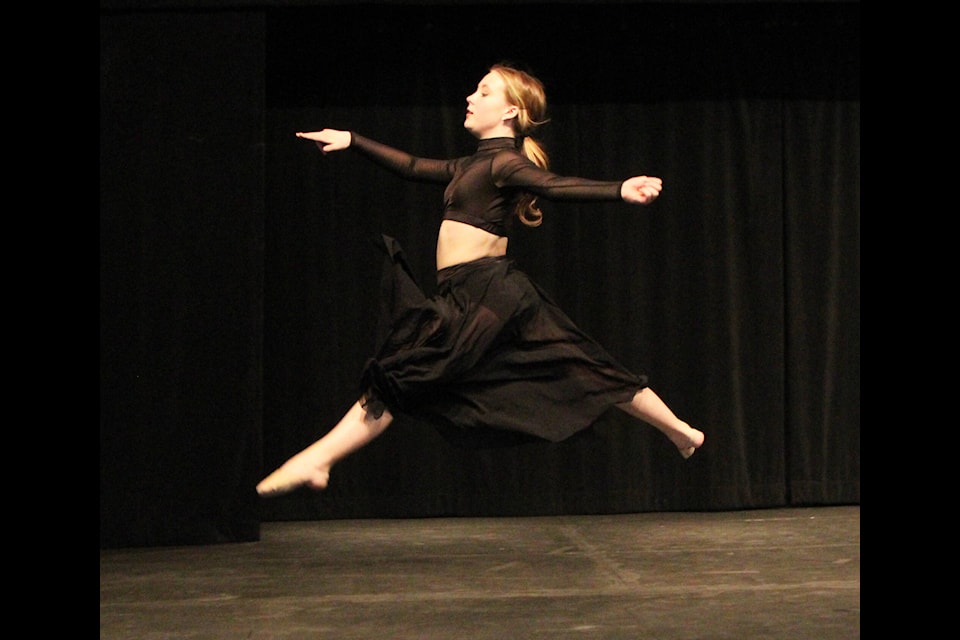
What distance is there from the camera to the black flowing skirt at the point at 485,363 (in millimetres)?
3410

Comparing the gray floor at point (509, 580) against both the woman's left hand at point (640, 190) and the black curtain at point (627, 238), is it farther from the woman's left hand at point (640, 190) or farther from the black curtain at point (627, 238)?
the woman's left hand at point (640, 190)

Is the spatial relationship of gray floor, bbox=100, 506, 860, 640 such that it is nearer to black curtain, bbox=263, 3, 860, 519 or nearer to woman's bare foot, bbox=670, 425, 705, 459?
black curtain, bbox=263, 3, 860, 519

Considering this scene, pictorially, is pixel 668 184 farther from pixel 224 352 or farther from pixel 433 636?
pixel 433 636

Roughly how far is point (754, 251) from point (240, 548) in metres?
2.65

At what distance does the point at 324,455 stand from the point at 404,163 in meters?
0.86

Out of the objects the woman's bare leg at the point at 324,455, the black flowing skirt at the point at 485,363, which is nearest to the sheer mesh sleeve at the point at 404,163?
the black flowing skirt at the point at 485,363

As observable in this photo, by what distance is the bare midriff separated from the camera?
3576mm

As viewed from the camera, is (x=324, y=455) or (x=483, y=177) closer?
(x=324, y=455)

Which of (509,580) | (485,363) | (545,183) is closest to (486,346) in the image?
(485,363)

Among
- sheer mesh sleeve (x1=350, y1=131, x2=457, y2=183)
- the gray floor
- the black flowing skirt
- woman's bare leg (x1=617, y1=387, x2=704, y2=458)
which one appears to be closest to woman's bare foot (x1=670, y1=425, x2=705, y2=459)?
woman's bare leg (x1=617, y1=387, x2=704, y2=458)

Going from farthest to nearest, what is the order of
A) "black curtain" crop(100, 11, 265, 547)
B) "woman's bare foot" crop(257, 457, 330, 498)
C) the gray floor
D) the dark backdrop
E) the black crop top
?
the dark backdrop
"black curtain" crop(100, 11, 265, 547)
the gray floor
the black crop top
"woman's bare foot" crop(257, 457, 330, 498)

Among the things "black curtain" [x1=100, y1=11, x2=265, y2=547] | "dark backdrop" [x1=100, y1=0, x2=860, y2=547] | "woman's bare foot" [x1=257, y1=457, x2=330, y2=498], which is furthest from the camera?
"dark backdrop" [x1=100, y1=0, x2=860, y2=547]

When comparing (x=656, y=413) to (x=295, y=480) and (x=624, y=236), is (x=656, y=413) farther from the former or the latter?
(x=624, y=236)

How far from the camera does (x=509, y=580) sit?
451cm
